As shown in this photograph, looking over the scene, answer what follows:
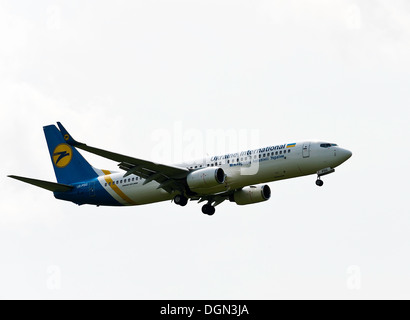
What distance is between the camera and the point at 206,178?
148 feet

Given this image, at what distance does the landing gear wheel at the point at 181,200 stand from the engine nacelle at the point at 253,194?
473cm

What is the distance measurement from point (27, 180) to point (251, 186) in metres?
15.7

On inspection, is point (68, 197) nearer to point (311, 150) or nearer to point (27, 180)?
point (27, 180)

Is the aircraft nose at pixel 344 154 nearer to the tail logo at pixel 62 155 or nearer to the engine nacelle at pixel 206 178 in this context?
the engine nacelle at pixel 206 178

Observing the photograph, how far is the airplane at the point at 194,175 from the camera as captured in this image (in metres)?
44.0

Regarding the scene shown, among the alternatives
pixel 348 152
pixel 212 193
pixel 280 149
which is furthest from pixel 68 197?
pixel 348 152

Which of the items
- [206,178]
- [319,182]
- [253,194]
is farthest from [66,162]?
[319,182]

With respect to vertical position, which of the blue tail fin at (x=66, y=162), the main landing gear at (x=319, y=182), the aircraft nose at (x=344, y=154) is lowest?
the main landing gear at (x=319, y=182)

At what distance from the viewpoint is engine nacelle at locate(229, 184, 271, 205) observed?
50094 mm

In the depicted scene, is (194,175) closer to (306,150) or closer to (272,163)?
(272,163)

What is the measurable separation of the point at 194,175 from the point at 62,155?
1438cm

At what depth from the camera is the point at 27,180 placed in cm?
4825

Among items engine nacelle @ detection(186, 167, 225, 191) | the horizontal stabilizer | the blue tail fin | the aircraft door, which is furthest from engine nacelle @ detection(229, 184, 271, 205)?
the horizontal stabilizer

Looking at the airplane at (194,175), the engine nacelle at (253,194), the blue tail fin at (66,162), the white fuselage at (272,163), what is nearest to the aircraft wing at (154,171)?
the airplane at (194,175)
